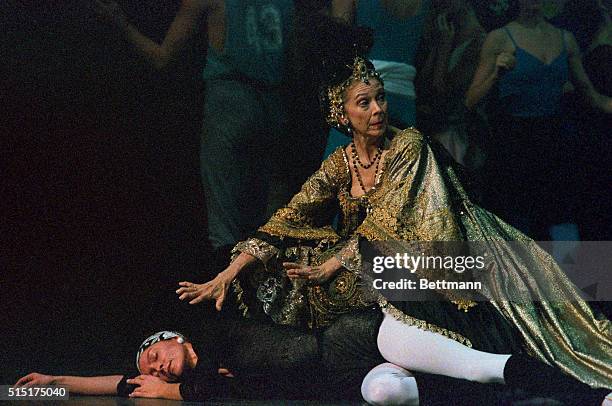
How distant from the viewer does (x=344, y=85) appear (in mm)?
5059

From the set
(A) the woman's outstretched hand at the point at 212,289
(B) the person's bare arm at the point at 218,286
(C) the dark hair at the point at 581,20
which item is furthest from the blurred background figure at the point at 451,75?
(A) the woman's outstretched hand at the point at 212,289

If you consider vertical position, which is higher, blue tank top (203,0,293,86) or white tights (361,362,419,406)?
blue tank top (203,0,293,86)

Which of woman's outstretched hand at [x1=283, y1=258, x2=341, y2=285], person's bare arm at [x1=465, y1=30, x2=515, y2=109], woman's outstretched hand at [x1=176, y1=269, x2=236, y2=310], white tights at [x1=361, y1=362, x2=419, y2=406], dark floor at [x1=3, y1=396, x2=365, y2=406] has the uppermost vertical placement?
person's bare arm at [x1=465, y1=30, x2=515, y2=109]

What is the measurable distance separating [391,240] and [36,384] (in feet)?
6.22

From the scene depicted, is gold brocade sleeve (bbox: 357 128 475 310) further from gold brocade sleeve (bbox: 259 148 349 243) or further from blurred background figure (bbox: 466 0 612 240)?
blurred background figure (bbox: 466 0 612 240)

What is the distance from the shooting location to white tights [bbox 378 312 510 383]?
4.55m

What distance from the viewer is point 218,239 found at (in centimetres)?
525

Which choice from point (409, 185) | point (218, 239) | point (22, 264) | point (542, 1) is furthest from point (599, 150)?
point (22, 264)

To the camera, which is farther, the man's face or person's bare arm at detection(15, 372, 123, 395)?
person's bare arm at detection(15, 372, 123, 395)

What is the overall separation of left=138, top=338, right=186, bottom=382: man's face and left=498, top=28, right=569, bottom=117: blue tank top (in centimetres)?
212

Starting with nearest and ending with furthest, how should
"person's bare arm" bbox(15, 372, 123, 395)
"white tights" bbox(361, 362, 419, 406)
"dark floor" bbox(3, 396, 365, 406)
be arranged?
1. "white tights" bbox(361, 362, 419, 406)
2. "dark floor" bbox(3, 396, 365, 406)
3. "person's bare arm" bbox(15, 372, 123, 395)

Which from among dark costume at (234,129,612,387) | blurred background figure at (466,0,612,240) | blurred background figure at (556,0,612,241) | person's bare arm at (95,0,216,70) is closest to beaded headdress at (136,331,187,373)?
dark costume at (234,129,612,387)

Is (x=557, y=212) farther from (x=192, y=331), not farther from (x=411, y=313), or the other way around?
(x=192, y=331)

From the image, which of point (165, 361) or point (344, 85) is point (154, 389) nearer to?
point (165, 361)
